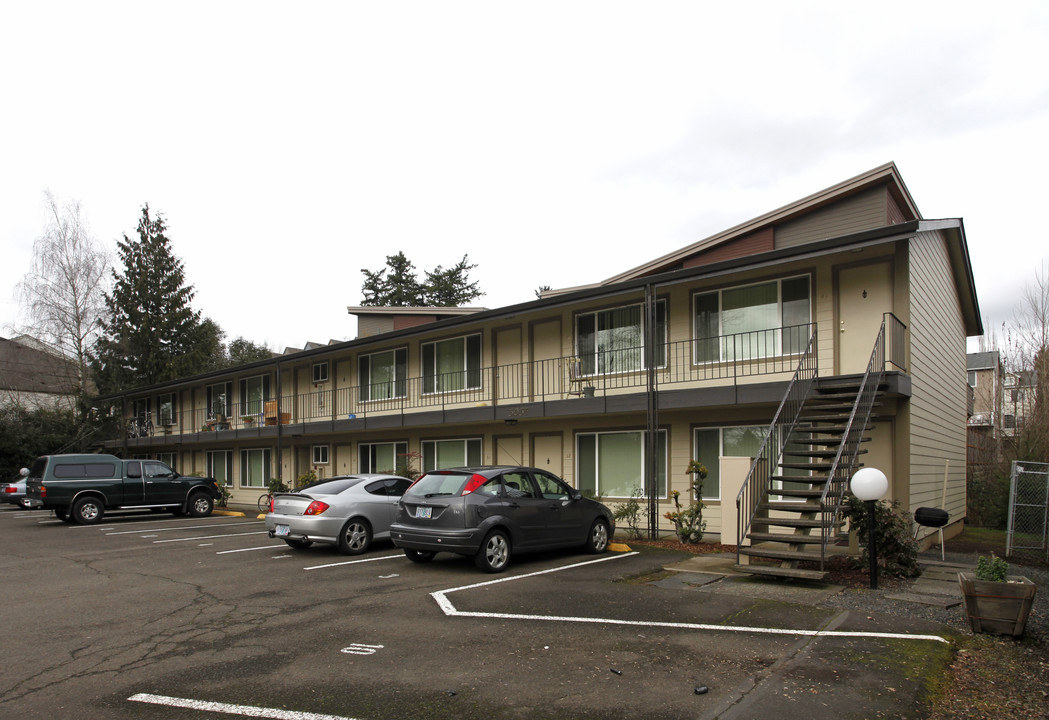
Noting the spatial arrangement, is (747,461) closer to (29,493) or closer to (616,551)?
(616,551)

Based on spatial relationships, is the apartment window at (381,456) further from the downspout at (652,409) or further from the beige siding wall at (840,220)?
the beige siding wall at (840,220)

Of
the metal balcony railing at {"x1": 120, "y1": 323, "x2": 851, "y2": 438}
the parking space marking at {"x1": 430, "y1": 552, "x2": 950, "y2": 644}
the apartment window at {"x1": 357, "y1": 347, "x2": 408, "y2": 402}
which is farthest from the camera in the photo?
the apartment window at {"x1": 357, "y1": 347, "x2": 408, "y2": 402}

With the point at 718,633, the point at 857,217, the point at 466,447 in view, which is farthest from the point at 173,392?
the point at 718,633

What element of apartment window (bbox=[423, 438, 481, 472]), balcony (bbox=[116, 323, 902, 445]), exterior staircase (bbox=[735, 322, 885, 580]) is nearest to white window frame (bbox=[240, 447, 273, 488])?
balcony (bbox=[116, 323, 902, 445])

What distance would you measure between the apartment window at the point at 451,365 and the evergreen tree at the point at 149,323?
2752 centimetres

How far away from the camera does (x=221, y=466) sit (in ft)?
99.1

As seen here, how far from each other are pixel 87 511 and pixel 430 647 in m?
17.1

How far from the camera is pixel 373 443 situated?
2294cm

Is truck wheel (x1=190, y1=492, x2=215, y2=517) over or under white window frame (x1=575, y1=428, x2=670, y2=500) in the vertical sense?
under

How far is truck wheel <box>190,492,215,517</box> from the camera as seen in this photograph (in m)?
21.8

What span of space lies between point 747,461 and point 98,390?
1593 inches

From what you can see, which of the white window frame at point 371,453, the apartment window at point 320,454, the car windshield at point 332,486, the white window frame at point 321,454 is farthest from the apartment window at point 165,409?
the car windshield at point 332,486

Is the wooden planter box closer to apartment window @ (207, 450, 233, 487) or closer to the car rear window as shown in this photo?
the car rear window

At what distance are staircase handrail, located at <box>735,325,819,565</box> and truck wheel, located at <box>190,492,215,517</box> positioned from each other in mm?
16975
